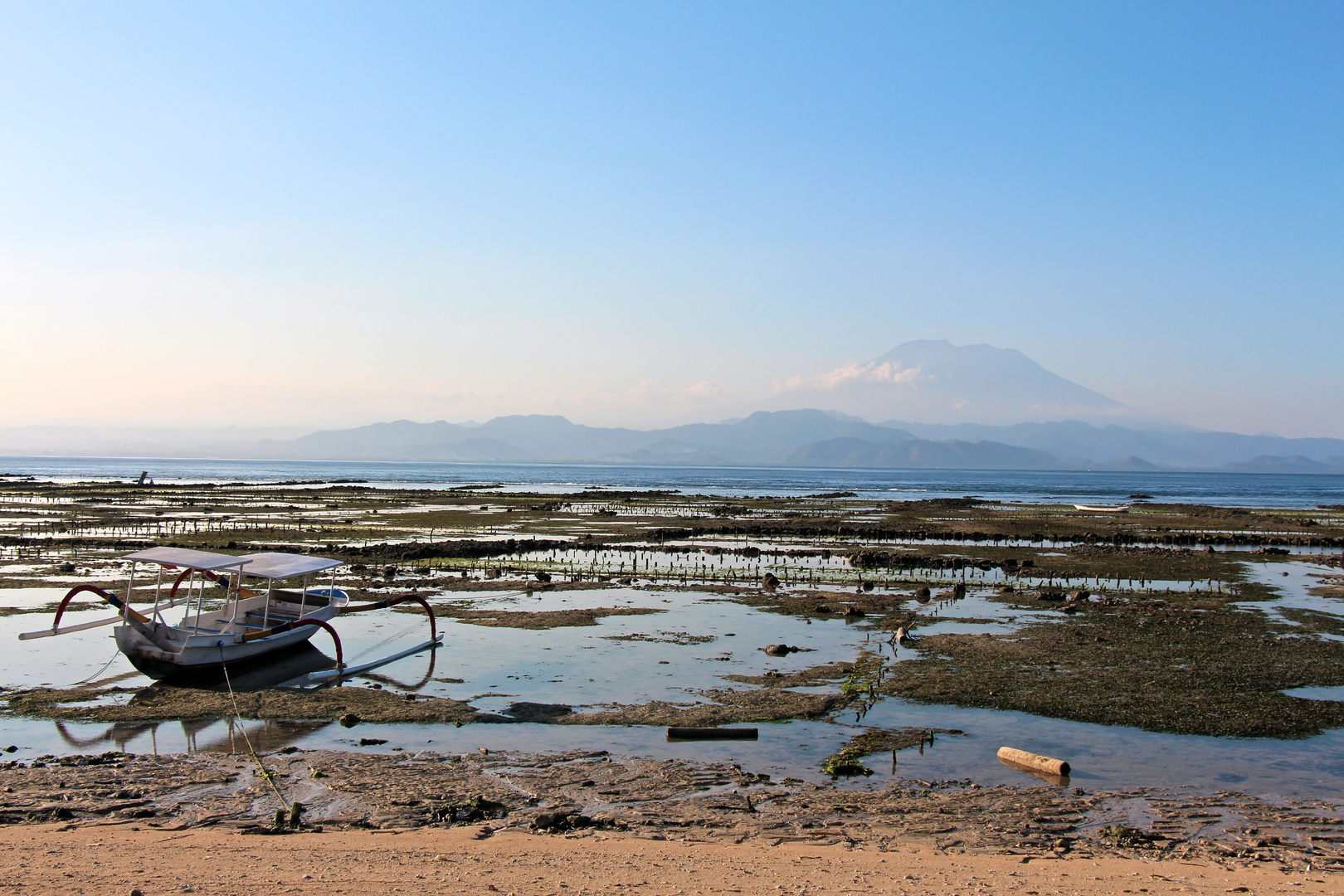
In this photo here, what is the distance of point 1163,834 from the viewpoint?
10867 millimetres

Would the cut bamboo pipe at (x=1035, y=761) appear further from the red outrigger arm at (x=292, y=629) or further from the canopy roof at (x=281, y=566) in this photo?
the canopy roof at (x=281, y=566)

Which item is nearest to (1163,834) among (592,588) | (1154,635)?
(1154,635)

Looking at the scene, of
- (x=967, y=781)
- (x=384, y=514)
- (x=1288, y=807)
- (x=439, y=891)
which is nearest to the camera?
(x=439, y=891)

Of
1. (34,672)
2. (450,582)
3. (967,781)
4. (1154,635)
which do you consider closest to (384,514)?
(450,582)

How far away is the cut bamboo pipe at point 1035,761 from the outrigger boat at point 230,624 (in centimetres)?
1448

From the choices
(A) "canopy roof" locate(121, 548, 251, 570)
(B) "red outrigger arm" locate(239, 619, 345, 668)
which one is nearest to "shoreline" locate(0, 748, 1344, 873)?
(B) "red outrigger arm" locate(239, 619, 345, 668)

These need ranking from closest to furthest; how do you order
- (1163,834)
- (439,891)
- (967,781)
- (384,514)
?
1. (439,891)
2. (1163,834)
3. (967,781)
4. (384,514)

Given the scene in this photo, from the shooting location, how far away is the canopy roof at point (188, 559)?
65.6ft

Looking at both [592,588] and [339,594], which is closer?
[339,594]

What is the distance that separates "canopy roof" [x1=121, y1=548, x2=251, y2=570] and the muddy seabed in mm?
2627

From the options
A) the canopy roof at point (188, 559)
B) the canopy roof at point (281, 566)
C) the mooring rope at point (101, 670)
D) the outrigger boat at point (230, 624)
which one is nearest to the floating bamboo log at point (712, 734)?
the outrigger boat at point (230, 624)

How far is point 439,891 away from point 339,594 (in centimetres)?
1774

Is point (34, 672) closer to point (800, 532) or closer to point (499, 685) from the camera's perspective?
point (499, 685)

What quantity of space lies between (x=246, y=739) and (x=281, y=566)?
24.8ft
